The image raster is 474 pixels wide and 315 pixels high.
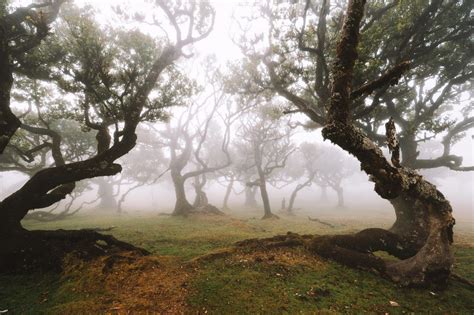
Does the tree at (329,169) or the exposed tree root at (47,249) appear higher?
the tree at (329,169)

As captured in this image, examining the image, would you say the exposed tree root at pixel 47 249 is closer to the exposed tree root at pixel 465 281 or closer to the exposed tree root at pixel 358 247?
the exposed tree root at pixel 358 247

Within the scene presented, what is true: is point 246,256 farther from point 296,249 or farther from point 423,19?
point 423,19

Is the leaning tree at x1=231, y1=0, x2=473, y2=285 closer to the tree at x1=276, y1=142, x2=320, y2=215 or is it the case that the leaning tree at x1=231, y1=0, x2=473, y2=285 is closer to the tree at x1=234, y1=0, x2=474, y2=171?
the tree at x1=234, y1=0, x2=474, y2=171

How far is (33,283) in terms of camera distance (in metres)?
8.19

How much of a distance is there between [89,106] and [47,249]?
687cm

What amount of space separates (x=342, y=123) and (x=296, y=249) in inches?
239

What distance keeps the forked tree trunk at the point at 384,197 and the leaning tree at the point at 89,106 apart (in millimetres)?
8803

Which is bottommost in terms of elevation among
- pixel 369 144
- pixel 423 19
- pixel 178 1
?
pixel 369 144

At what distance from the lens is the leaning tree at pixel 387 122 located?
20.7 ft

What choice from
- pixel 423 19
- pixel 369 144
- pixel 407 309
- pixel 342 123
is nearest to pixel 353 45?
pixel 342 123

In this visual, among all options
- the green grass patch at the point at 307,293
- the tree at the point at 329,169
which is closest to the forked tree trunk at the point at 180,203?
the green grass patch at the point at 307,293

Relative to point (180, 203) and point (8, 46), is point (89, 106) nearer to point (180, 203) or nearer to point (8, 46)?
point (8, 46)

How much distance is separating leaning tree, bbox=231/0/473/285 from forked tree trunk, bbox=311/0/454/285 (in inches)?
0.9

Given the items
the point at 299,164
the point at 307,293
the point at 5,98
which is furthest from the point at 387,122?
the point at 299,164
